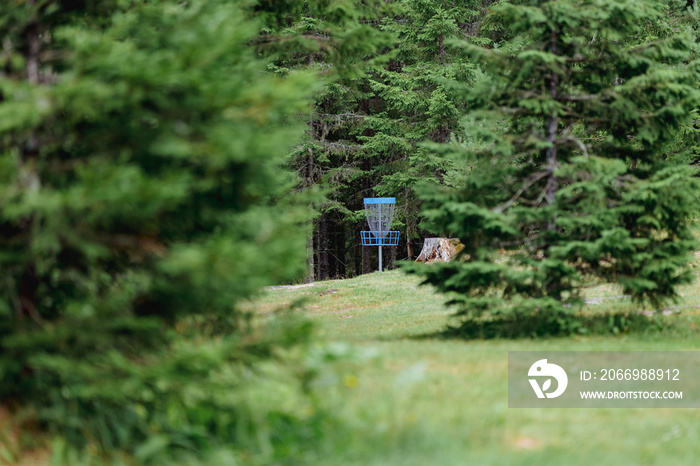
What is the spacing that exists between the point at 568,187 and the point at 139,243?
649 cm

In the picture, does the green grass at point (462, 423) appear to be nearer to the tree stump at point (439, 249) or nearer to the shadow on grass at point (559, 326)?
the shadow on grass at point (559, 326)

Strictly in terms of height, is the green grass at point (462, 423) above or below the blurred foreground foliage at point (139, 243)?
below

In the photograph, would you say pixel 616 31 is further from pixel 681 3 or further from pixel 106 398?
pixel 681 3

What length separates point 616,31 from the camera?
9.92 meters

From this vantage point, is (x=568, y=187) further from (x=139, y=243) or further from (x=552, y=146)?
(x=139, y=243)

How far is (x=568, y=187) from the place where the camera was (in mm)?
9102

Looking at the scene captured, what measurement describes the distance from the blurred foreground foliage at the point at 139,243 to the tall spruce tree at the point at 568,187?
491 centimetres

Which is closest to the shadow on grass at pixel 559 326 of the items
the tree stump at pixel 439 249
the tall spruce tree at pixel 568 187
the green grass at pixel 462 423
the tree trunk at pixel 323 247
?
the tall spruce tree at pixel 568 187

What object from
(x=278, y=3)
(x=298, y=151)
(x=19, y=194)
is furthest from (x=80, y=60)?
(x=298, y=151)

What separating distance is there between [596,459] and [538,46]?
691 centimetres

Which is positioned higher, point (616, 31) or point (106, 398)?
point (616, 31)

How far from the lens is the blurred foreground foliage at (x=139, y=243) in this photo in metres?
4.02

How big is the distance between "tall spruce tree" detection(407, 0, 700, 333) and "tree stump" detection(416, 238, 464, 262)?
13.3m

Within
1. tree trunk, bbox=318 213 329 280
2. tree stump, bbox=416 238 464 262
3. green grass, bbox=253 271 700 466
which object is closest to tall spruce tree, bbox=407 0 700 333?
green grass, bbox=253 271 700 466
